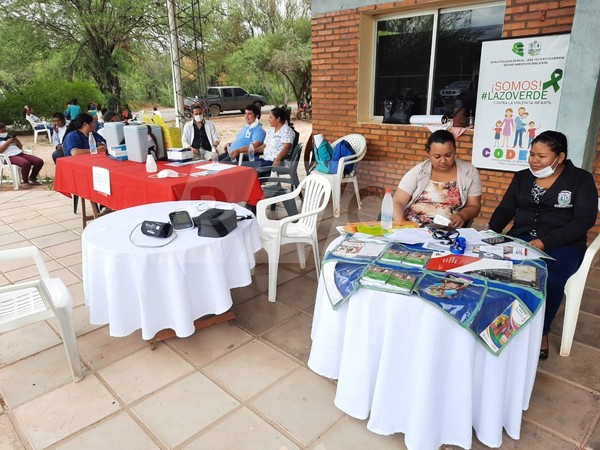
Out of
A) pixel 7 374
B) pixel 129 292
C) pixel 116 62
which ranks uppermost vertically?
pixel 116 62

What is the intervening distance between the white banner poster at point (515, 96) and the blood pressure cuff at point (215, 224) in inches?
118

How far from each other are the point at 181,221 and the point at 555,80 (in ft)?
11.1

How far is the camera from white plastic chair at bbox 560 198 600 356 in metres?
2.21

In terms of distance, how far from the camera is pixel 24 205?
573 centimetres

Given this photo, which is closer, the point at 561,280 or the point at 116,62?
the point at 561,280

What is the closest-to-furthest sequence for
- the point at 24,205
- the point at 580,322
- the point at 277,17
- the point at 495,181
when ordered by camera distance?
the point at 580,322, the point at 495,181, the point at 24,205, the point at 277,17

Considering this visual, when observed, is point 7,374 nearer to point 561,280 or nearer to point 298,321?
point 298,321

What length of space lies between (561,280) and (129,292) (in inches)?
89.4

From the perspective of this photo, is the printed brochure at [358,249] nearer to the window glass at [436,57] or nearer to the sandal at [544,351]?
the sandal at [544,351]

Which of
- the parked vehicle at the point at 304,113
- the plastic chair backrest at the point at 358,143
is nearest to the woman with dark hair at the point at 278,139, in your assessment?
the plastic chair backrest at the point at 358,143

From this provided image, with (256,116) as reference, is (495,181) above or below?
below

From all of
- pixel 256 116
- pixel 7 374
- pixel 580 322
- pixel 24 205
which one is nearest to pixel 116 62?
pixel 24 205

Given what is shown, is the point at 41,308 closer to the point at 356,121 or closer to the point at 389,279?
the point at 389,279

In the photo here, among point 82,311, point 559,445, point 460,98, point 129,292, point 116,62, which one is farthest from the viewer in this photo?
point 116,62
